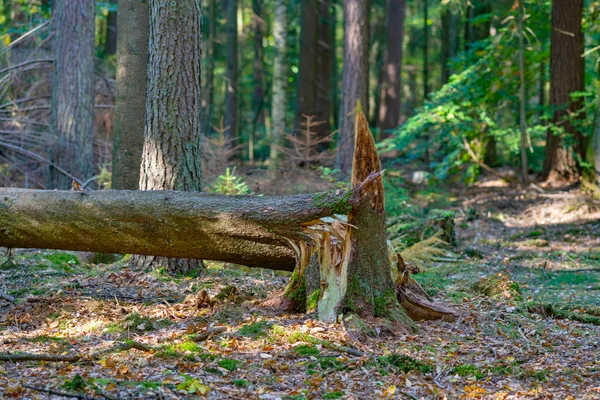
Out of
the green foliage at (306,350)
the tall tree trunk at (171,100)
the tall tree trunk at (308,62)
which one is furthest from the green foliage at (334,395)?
the tall tree trunk at (308,62)

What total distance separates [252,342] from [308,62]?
18.6 meters

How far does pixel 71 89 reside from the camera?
484 inches

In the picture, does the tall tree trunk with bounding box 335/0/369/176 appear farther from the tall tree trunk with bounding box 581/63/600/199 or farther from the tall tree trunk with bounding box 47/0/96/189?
the tall tree trunk with bounding box 47/0/96/189

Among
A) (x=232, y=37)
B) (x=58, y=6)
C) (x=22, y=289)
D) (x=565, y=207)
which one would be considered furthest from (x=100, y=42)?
(x=22, y=289)

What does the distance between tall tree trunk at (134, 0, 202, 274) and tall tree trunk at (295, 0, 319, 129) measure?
15261mm

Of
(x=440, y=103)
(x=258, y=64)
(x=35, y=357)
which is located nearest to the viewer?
(x=35, y=357)

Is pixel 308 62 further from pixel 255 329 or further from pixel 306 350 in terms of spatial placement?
pixel 306 350

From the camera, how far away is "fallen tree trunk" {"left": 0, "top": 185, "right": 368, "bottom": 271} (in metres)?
6.25

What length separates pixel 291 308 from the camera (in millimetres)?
6273

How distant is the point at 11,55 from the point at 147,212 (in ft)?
32.4

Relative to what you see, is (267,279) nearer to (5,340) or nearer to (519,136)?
(5,340)

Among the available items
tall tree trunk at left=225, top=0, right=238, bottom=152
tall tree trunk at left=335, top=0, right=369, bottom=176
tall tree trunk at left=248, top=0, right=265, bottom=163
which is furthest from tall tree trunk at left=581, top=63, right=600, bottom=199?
tall tree trunk at left=248, top=0, right=265, bottom=163

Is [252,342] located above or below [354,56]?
below

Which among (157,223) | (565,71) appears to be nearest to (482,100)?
(565,71)
